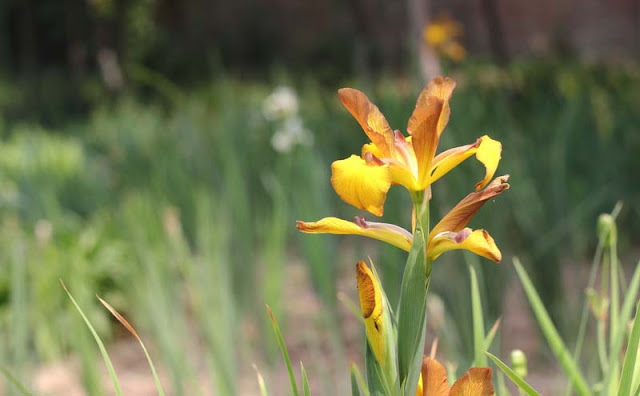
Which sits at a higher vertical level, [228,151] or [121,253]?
[228,151]

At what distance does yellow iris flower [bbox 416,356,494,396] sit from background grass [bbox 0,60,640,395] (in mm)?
409

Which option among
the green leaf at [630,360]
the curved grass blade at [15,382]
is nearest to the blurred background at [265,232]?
the curved grass blade at [15,382]

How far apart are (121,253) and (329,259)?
111 cm

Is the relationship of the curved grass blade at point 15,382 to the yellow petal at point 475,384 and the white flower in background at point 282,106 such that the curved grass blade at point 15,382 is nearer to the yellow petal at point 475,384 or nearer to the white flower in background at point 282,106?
the yellow petal at point 475,384

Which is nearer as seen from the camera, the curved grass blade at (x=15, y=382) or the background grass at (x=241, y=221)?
the curved grass blade at (x=15, y=382)

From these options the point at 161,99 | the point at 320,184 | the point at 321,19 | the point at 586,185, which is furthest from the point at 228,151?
the point at 321,19

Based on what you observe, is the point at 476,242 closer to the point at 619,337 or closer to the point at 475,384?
the point at 475,384

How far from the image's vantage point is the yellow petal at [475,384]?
427 mm

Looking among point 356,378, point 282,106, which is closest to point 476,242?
point 356,378

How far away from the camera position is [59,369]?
2365mm

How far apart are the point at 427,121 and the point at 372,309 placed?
97 mm

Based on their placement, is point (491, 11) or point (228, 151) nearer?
point (228, 151)

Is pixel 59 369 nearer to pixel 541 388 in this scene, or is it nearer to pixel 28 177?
pixel 28 177

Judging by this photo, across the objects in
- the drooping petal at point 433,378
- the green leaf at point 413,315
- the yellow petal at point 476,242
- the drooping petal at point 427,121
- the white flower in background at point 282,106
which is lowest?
the white flower in background at point 282,106
